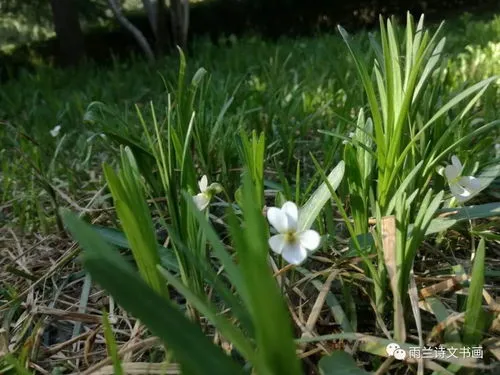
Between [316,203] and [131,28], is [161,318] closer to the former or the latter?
[316,203]

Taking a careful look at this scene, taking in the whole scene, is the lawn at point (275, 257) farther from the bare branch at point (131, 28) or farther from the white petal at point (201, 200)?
the bare branch at point (131, 28)

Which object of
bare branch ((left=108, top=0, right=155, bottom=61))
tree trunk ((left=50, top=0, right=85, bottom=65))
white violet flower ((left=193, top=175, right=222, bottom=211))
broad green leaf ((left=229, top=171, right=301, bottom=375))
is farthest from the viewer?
tree trunk ((left=50, top=0, right=85, bottom=65))

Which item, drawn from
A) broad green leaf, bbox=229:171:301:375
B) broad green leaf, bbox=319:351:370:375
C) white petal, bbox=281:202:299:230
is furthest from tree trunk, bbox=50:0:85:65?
broad green leaf, bbox=229:171:301:375

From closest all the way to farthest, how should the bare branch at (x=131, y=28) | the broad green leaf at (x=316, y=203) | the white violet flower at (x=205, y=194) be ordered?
the broad green leaf at (x=316, y=203) < the white violet flower at (x=205, y=194) < the bare branch at (x=131, y=28)

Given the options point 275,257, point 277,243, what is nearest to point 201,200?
point 275,257

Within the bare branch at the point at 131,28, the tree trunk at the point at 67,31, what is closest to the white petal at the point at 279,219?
the bare branch at the point at 131,28

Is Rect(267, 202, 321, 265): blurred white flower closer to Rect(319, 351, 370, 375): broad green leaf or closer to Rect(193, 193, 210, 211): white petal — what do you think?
Rect(319, 351, 370, 375): broad green leaf

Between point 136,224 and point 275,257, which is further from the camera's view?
point 275,257
